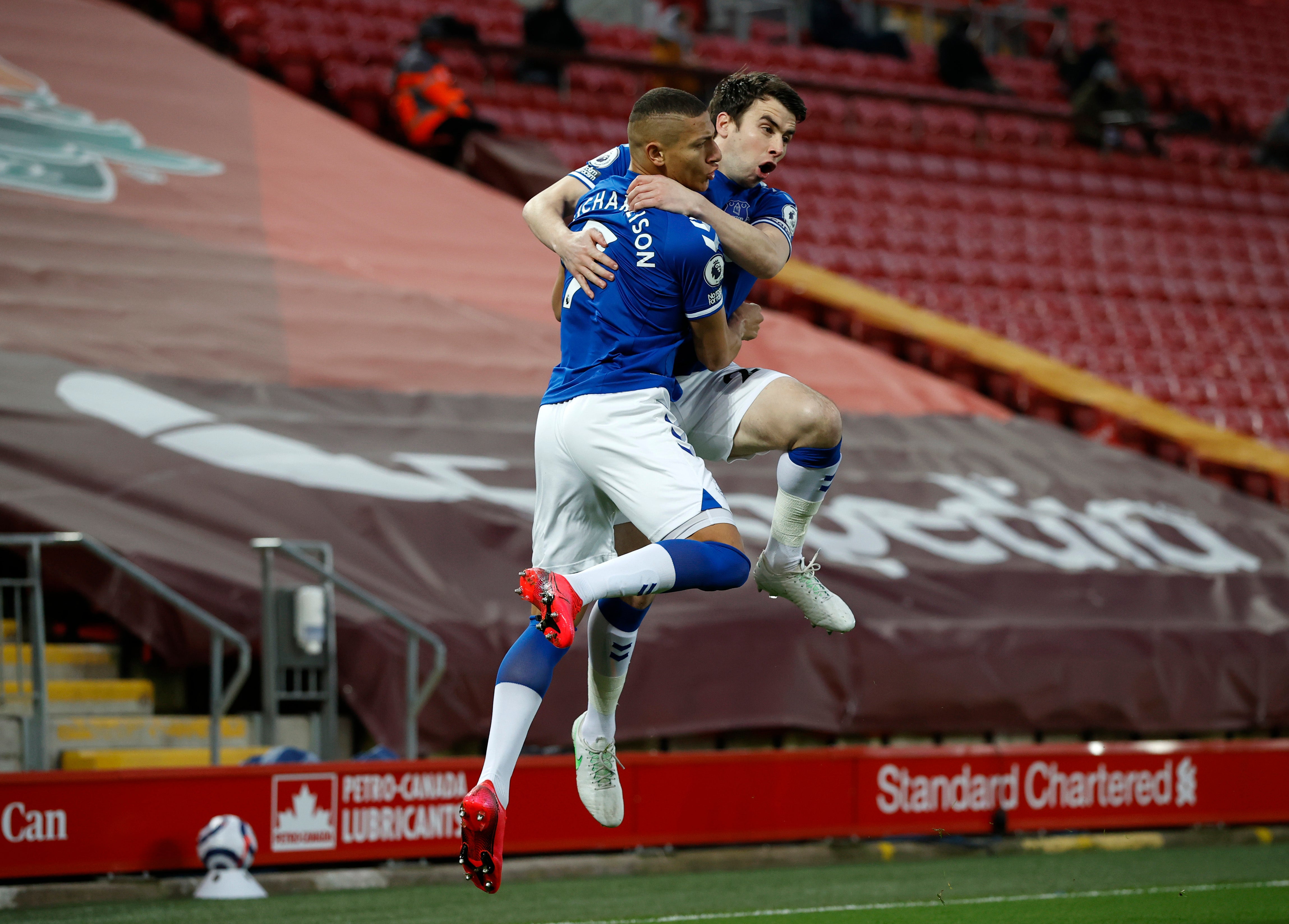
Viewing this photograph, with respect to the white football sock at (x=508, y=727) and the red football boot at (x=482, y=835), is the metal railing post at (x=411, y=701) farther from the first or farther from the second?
the red football boot at (x=482, y=835)

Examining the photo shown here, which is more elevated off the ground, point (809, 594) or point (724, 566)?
point (724, 566)

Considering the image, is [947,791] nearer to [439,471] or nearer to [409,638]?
[409,638]

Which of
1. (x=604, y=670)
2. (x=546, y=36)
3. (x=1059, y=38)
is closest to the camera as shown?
(x=604, y=670)

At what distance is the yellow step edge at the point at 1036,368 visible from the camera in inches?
501

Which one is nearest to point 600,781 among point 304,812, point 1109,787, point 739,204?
point 739,204

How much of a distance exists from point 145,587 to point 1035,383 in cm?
797

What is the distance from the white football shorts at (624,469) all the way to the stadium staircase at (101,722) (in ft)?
11.5

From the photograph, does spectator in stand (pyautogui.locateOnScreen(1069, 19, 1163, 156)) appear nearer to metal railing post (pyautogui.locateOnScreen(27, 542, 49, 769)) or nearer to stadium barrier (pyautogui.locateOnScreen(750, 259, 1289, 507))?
stadium barrier (pyautogui.locateOnScreen(750, 259, 1289, 507))

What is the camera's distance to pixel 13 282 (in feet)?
30.8

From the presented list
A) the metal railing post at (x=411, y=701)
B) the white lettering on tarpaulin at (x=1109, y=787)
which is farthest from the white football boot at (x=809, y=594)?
the white lettering on tarpaulin at (x=1109, y=787)

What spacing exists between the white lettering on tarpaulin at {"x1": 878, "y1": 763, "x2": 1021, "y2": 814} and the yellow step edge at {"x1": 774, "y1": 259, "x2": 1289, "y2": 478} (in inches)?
205

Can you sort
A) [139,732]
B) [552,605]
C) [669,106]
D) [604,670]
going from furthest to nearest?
1. [139,732]
2. [604,670]
3. [669,106]
4. [552,605]

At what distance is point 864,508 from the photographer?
32.1 ft

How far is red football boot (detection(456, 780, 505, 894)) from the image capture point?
148 inches
